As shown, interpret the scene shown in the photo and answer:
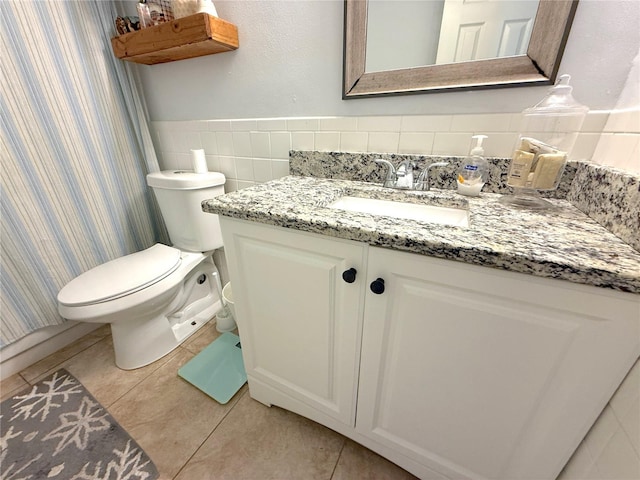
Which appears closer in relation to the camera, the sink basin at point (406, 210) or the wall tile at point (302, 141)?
the sink basin at point (406, 210)

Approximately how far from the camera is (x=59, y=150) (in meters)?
1.12

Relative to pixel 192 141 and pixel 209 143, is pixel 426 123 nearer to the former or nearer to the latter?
pixel 209 143

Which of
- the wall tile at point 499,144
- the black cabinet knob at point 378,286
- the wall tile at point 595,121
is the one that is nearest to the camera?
the black cabinet knob at point 378,286

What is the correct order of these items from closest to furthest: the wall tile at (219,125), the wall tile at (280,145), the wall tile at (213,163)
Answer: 1. the wall tile at (280,145)
2. the wall tile at (219,125)
3. the wall tile at (213,163)

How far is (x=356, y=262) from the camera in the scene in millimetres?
595

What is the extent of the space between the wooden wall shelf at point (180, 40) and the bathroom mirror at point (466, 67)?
47 centimetres

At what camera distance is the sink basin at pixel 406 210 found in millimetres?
772

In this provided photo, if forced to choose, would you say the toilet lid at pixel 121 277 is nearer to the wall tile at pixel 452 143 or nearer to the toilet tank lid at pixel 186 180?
the toilet tank lid at pixel 186 180

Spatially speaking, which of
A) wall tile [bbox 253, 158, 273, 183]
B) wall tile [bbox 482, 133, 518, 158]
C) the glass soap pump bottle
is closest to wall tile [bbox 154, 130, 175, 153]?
wall tile [bbox 253, 158, 273, 183]

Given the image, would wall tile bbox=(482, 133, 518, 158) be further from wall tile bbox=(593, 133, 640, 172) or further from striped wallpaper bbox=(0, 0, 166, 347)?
striped wallpaper bbox=(0, 0, 166, 347)

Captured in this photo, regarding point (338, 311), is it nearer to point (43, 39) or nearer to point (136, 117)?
point (136, 117)

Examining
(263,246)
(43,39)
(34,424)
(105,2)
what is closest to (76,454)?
(34,424)

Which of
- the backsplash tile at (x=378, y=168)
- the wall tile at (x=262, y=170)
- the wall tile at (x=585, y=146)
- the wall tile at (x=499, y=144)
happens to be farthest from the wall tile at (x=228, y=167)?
the wall tile at (x=585, y=146)

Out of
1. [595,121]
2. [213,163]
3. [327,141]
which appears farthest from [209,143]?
[595,121]
